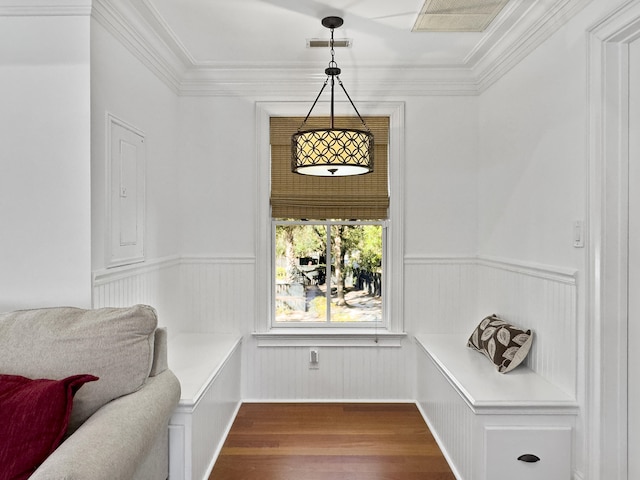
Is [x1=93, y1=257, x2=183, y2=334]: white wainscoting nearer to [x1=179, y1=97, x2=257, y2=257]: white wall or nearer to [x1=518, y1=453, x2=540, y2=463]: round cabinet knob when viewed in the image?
[x1=179, y1=97, x2=257, y2=257]: white wall

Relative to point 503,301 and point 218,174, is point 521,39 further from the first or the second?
point 218,174

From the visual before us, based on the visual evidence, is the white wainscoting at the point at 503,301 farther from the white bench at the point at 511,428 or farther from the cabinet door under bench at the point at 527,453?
the cabinet door under bench at the point at 527,453

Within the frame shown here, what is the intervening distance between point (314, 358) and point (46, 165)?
A: 228cm

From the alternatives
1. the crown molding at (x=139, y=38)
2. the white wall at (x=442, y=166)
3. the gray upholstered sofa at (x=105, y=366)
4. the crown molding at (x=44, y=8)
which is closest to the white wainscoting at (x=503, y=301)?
the white wall at (x=442, y=166)

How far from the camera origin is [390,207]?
11.8 ft

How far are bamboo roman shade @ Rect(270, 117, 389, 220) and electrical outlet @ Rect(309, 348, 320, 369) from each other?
1065mm

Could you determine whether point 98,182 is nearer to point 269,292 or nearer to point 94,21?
point 94,21

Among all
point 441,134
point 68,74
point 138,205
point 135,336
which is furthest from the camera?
point 441,134

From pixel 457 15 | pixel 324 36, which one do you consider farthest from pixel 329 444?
pixel 457 15

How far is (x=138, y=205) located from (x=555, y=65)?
2.53m

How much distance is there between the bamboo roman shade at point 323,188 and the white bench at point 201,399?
1.16m

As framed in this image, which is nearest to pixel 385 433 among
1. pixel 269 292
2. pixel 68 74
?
pixel 269 292

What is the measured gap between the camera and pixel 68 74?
216cm

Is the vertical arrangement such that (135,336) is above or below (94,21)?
below
